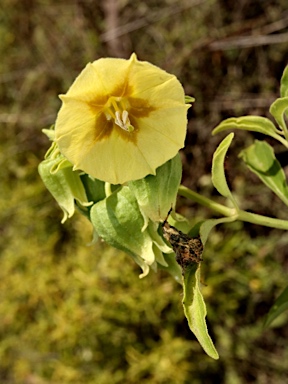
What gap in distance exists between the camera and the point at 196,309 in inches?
31.3

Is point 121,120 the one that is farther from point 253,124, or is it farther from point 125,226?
point 253,124

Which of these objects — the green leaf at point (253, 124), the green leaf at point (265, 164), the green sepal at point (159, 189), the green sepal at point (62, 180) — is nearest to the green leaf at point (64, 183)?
the green sepal at point (62, 180)

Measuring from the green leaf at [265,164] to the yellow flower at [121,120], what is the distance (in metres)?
0.39

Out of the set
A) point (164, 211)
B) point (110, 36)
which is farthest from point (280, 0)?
point (164, 211)

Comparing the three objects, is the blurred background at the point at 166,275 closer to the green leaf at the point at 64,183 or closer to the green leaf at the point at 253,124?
the green leaf at the point at 253,124

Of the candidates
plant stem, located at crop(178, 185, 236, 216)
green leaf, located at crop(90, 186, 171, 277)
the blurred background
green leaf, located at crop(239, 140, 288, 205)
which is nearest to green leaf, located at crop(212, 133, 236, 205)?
plant stem, located at crop(178, 185, 236, 216)

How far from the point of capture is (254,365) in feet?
7.71

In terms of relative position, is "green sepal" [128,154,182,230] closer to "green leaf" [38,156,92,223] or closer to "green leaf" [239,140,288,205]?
"green leaf" [38,156,92,223]

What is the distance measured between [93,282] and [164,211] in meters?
1.52

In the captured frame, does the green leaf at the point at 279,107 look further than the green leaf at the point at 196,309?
Yes

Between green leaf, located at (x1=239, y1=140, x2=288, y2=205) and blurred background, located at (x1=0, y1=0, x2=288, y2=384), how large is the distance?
109cm

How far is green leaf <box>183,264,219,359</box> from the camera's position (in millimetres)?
765

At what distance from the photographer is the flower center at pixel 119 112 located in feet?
2.68

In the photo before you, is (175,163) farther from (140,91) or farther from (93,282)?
(93,282)
